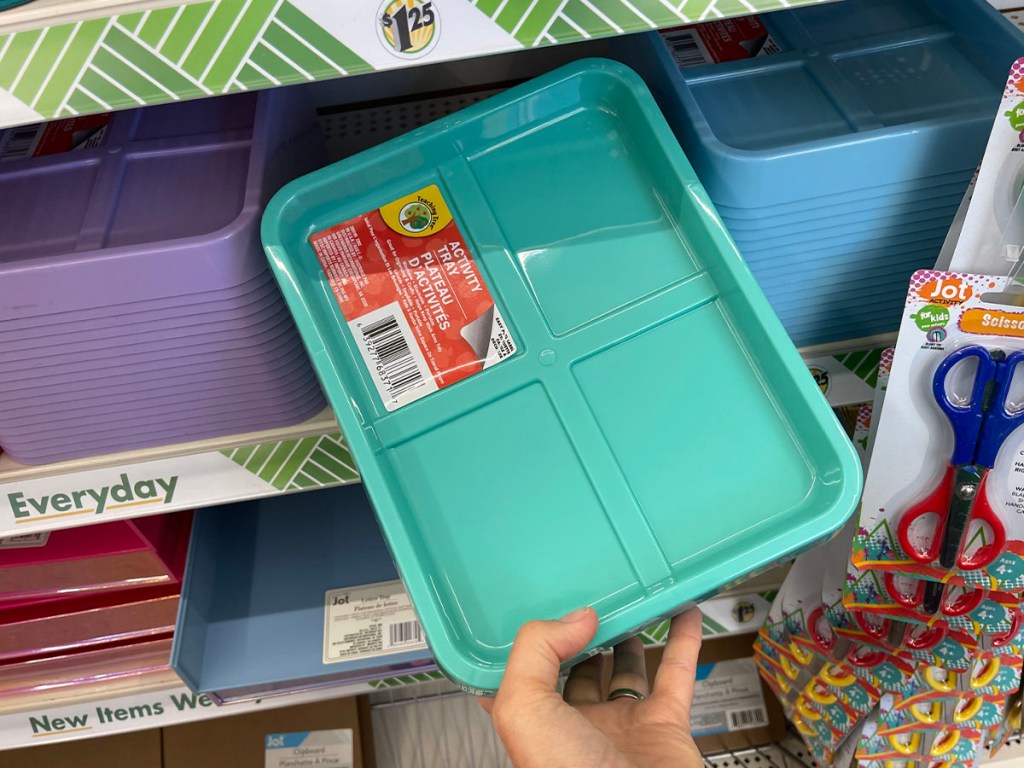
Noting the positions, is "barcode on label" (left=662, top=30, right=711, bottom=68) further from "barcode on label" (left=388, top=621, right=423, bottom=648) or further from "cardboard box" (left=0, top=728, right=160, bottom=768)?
"cardboard box" (left=0, top=728, right=160, bottom=768)

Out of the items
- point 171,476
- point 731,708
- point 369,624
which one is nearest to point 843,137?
point 171,476

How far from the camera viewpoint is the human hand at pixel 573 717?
0.59 m

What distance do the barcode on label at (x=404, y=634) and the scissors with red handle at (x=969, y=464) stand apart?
23.4 inches

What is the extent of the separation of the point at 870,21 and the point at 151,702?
129 cm

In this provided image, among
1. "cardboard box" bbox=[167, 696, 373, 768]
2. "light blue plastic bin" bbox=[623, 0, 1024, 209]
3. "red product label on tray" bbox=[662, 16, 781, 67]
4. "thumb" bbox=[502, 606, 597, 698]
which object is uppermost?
"red product label on tray" bbox=[662, 16, 781, 67]

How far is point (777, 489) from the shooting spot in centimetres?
67

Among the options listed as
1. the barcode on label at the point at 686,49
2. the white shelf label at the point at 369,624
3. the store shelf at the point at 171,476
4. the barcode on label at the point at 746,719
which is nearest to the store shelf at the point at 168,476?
the store shelf at the point at 171,476

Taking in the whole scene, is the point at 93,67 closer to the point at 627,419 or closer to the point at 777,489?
the point at 627,419

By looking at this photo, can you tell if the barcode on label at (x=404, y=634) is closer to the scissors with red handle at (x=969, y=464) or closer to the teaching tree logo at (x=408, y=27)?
the scissors with red handle at (x=969, y=464)

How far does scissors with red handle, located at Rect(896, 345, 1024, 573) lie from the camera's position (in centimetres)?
72

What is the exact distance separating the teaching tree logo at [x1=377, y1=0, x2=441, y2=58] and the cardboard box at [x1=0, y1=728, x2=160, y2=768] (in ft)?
4.17

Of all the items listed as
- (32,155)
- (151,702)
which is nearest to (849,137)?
(32,155)

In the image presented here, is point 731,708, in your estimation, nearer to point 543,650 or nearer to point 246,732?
point 246,732

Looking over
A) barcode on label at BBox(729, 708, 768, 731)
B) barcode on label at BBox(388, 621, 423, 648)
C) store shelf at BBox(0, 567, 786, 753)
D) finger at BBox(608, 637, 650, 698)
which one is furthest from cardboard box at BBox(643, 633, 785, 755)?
finger at BBox(608, 637, 650, 698)
